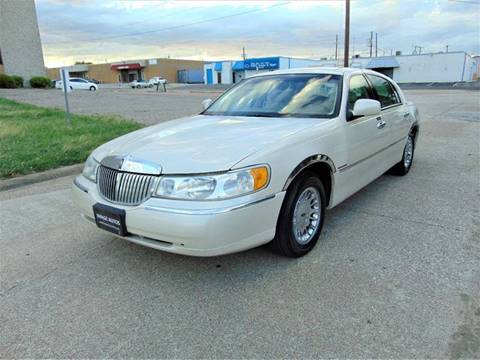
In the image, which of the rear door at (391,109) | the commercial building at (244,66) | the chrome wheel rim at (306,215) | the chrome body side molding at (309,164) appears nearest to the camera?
the chrome body side molding at (309,164)

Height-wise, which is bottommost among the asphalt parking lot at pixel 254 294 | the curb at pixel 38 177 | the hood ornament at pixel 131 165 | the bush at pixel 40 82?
the asphalt parking lot at pixel 254 294

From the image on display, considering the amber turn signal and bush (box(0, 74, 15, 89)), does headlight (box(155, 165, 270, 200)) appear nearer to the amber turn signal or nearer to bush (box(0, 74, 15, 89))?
the amber turn signal

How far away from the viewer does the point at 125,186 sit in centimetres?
272

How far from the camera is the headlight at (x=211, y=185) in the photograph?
249 centimetres

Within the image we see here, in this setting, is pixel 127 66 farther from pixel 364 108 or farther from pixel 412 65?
pixel 364 108

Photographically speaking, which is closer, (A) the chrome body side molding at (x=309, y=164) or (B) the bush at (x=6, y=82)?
(A) the chrome body side molding at (x=309, y=164)

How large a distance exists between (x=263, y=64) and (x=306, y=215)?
6040cm

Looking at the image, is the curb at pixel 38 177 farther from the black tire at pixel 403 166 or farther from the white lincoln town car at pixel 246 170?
the black tire at pixel 403 166

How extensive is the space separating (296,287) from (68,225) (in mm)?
2579

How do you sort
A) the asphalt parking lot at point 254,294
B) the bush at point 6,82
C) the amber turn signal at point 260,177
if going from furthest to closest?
1. the bush at point 6,82
2. the amber turn signal at point 260,177
3. the asphalt parking lot at point 254,294

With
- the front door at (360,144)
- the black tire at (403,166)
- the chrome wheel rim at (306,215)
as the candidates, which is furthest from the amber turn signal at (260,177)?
the black tire at (403,166)

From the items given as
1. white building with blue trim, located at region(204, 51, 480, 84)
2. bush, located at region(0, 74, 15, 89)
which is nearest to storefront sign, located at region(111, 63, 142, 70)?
white building with blue trim, located at region(204, 51, 480, 84)

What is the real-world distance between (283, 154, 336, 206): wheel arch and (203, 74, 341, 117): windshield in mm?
552

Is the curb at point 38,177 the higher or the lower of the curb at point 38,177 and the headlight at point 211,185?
the lower
